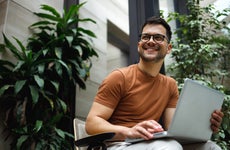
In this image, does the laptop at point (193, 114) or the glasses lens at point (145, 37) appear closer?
the laptop at point (193, 114)

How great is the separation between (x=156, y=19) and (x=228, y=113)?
5.03ft

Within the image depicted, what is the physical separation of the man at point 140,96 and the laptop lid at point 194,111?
60 millimetres

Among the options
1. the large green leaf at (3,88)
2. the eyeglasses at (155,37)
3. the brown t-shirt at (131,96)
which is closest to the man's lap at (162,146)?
the brown t-shirt at (131,96)

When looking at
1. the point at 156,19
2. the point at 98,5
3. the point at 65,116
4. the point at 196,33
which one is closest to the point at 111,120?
the point at 156,19

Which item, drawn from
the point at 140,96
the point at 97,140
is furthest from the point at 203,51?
the point at 97,140

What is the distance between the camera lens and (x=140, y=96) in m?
1.41

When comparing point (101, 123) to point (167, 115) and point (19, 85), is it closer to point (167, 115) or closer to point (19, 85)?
point (167, 115)

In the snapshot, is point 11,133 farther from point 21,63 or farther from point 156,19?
point 156,19

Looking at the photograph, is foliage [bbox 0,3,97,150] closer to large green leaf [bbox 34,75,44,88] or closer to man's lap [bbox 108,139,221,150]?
large green leaf [bbox 34,75,44,88]

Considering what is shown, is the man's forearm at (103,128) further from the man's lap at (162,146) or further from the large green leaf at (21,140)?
the large green leaf at (21,140)

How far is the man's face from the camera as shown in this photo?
4.78ft

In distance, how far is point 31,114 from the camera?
89.5 inches

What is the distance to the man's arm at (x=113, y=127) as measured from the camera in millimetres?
1058

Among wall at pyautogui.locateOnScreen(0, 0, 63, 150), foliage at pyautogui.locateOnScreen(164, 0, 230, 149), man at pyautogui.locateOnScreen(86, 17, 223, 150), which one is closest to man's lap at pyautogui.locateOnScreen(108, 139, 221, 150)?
man at pyautogui.locateOnScreen(86, 17, 223, 150)
